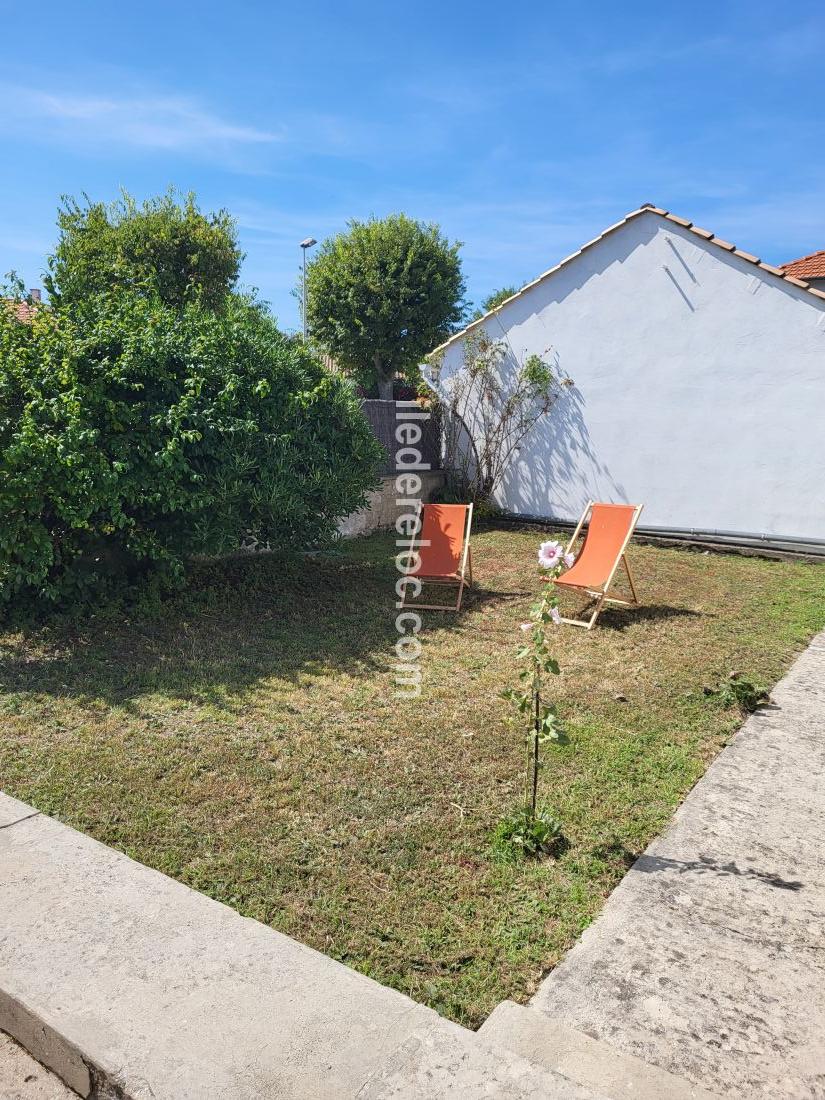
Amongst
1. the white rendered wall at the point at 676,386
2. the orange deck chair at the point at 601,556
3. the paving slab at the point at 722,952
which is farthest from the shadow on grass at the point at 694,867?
the white rendered wall at the point at 676,386

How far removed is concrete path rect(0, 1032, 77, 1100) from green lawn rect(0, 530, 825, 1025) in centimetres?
84

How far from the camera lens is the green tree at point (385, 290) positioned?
25.6 meters

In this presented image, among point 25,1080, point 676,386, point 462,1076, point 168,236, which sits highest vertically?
point 168,236

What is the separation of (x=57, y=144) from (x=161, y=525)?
4216 mm

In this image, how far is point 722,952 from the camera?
273 centimetres

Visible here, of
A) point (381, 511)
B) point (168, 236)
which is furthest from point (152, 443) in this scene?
point (168, 236)

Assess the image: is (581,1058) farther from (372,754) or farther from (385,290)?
(385,290)

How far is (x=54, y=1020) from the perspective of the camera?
2248mm

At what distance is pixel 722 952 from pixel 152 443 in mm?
5766

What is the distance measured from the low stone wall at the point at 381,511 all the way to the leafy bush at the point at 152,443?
3.70 m

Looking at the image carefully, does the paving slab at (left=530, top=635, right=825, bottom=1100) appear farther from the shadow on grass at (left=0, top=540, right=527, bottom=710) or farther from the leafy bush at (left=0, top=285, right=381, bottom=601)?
the leafy bush at (left=0, top=285, right=381, bottom=601)

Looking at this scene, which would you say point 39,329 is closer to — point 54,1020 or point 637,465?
point 54,1020

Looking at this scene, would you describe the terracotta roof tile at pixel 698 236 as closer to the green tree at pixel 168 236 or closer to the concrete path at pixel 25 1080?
the green tree at pixel 168 236

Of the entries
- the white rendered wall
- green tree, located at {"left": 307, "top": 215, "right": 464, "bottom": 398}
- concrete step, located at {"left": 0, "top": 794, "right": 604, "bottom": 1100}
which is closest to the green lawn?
concrete step, located at {"left": 0, "top": 794, "right": 604, "bottom": 1100}
